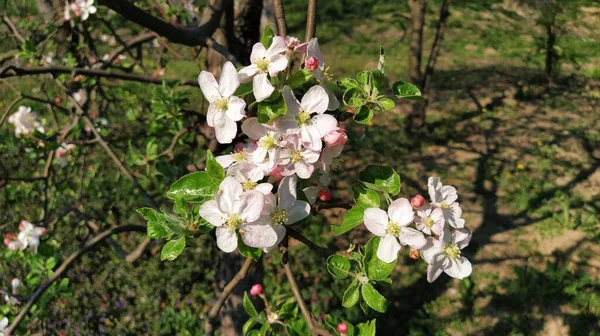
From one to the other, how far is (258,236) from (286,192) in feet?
0.37

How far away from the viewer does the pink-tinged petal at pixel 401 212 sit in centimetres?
99

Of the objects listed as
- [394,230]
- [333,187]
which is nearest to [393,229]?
[394,230]

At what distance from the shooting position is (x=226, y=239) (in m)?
0.97

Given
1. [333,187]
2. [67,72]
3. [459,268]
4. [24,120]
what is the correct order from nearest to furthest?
[459,268], [67,72], [24,120], [333,187]

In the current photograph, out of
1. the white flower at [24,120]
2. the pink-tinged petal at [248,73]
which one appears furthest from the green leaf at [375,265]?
the white flower at [24,120]

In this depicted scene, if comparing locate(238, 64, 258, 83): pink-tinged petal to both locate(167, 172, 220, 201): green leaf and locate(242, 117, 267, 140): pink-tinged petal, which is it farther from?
locate(167, 172, 220, 201): green leaf

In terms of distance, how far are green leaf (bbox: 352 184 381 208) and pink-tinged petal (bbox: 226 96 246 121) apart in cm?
31

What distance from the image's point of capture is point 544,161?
16.6 ft

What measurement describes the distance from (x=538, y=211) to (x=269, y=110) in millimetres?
4153

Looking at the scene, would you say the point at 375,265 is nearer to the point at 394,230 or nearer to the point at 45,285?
the point at 394,230

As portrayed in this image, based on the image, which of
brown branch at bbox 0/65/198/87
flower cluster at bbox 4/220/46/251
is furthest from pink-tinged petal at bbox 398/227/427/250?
flower cluster at bbox 4/220/46/251

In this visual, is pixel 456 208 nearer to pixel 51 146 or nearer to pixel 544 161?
pixel 51 146

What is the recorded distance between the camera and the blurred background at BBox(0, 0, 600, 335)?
254 centimetres

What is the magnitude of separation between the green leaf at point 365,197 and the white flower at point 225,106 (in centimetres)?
31
